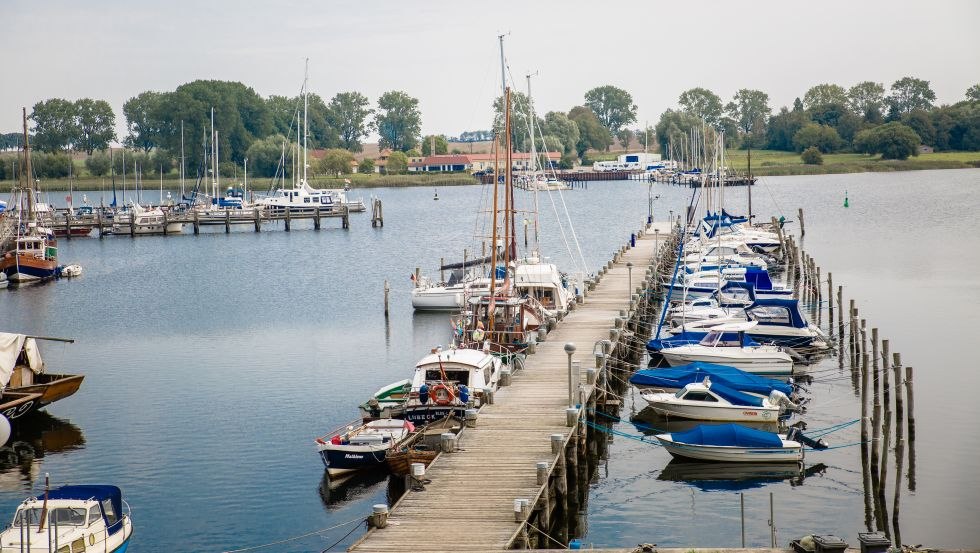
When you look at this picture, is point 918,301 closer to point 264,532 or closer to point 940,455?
point 940,455

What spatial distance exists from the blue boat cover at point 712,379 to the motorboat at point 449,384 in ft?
18.5

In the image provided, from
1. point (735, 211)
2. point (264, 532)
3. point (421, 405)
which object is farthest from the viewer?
point (735, 211)

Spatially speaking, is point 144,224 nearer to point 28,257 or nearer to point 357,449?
point 28,257

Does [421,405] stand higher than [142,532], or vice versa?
[421,405]

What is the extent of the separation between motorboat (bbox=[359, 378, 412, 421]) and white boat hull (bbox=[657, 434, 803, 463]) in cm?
850

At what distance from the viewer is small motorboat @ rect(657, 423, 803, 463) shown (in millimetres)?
33938

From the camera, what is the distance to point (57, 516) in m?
26.3

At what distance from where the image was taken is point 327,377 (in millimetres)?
47500

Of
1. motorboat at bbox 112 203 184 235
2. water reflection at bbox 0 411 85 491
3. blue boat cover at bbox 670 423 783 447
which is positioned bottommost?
water reflection at bbox 0 411 85 491

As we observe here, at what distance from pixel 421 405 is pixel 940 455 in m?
15.8

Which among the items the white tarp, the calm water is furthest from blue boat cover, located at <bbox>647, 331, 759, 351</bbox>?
the white tarp

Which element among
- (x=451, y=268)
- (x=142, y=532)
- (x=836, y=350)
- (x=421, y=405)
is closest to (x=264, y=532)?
(x=142, y=532)

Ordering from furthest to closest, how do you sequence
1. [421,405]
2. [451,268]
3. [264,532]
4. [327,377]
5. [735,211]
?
[735,211] → [451,268] → [327,377] → [421,405] → [264,532]

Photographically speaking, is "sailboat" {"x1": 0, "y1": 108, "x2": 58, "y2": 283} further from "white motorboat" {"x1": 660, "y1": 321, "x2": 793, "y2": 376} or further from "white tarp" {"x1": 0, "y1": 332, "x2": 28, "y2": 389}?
"white motorboat" {"x1": 660, "y1": 321, "x2": 793, "y2": 376}
